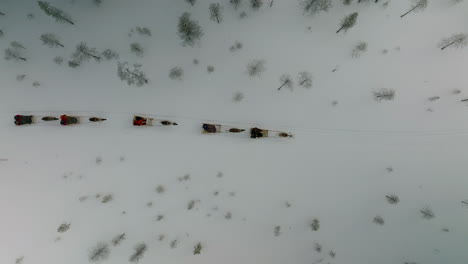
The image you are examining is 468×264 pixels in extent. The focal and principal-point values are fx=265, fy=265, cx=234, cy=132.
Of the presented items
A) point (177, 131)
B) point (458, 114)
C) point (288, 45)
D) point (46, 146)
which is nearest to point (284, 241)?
point (177, 131)

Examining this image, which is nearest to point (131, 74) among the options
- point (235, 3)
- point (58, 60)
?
point (58, 60)

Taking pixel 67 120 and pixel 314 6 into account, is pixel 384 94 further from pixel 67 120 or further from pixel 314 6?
pixel 67 120

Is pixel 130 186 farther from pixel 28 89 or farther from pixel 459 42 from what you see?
pixel 459 42

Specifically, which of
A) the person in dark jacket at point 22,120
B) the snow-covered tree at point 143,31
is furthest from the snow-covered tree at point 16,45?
the snow-covered tree at point 143,31

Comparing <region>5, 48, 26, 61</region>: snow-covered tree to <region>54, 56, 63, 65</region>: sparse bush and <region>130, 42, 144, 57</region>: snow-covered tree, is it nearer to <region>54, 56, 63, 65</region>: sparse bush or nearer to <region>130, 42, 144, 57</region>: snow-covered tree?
<region>54, 56, 63, 65</region>: sparse bush

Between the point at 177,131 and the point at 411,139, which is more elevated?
the point at 411,139

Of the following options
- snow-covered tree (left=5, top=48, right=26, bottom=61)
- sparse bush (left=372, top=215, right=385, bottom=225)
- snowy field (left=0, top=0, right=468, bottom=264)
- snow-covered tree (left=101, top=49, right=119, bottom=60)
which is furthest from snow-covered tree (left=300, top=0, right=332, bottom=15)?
snow-covered tree (left=5, top=48, right=26, bottom=61)

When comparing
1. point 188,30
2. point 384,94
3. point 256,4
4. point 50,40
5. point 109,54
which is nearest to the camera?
point 188,30
